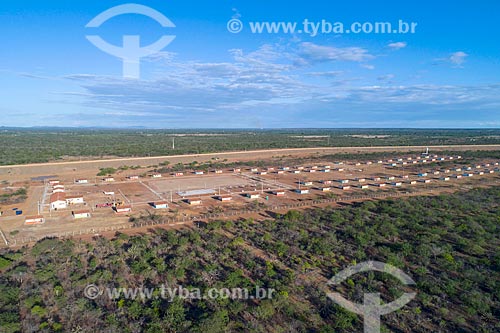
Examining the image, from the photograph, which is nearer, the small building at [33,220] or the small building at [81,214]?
the small building at [33,220]

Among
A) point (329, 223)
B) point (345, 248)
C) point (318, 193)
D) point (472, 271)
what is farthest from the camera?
point (318, 193)

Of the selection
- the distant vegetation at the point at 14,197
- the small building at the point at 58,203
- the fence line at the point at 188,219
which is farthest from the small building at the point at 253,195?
the distant vegetation at the point at 14,197

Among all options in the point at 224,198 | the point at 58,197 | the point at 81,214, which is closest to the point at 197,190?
the point at 224,198

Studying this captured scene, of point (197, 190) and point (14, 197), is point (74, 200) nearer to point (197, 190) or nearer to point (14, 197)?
point (14, 197)

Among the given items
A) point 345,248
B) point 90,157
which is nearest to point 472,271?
point 345,248

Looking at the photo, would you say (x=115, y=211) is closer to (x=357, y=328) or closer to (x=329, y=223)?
(x=329, y=223)

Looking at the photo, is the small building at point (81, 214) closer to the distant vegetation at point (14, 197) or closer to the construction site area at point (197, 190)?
the construction site area at point (197, 190)
